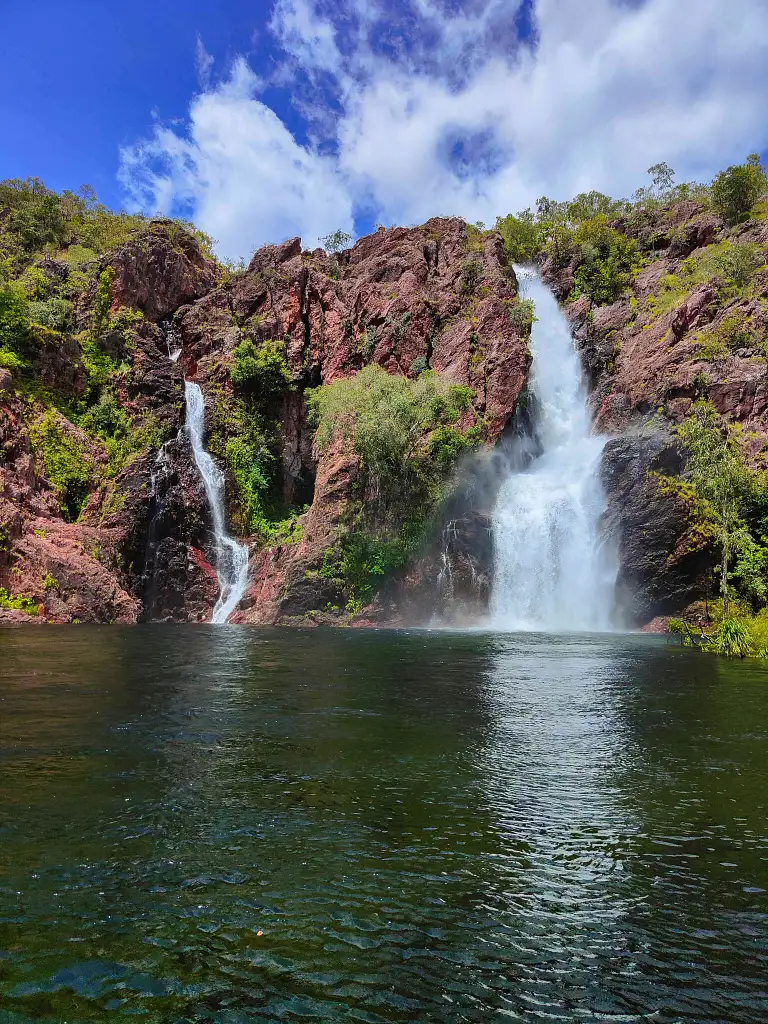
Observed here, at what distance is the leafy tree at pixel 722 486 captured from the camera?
27672mm

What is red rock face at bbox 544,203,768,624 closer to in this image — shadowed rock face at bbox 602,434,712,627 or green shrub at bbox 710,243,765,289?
shadowed rock face at bbox 602,434,712,627

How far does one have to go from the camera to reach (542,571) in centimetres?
3753

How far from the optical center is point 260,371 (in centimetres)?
4744

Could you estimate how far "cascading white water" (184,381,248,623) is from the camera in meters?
40.7

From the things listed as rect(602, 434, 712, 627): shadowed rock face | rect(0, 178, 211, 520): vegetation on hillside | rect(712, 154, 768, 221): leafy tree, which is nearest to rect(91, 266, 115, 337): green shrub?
rect(0, 178, 211, 520): vegetation on hillside

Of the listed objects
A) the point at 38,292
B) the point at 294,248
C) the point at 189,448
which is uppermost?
the point at 294,248

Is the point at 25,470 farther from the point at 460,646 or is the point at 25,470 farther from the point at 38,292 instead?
the point at 460,646

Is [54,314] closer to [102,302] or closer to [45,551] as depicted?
[102,302]

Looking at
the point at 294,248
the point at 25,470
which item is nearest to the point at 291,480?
the point at 25,470

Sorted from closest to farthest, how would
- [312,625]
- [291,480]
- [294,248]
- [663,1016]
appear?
[663,1016], [312,625], [291,480], [294,248]

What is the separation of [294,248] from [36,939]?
57872mm

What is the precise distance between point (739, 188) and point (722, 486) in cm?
4039

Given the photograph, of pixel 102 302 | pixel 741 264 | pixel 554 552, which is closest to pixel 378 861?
pixel 554 552

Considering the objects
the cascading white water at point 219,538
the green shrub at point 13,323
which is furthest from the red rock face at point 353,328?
the green shrub at point 13,323
